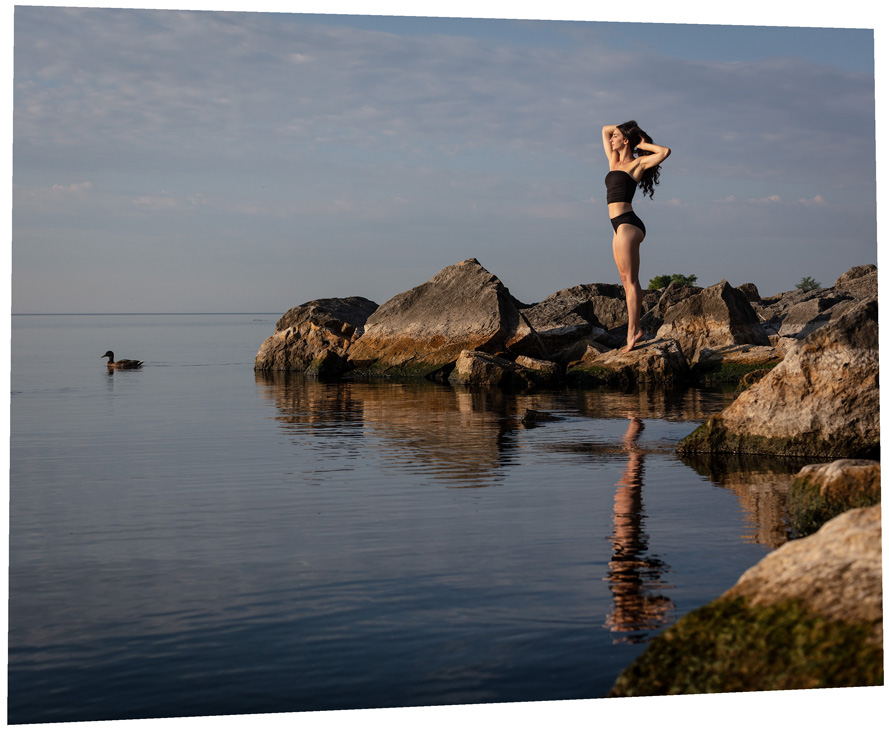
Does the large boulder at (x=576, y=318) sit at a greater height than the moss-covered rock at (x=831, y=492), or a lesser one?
greater

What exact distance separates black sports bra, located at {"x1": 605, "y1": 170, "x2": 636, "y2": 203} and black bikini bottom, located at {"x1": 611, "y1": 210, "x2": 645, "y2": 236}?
41 cm

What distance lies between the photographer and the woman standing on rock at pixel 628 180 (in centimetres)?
1727

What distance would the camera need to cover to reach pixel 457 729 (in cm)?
488

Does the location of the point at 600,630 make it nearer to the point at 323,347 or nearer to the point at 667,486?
the point at 667,486

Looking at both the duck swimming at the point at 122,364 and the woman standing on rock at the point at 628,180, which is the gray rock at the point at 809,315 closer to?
the woman standing on rock at the point at 628,180

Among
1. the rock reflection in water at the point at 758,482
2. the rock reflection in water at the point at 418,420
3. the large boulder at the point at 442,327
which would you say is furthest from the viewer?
the large boulder at the point at 442,327

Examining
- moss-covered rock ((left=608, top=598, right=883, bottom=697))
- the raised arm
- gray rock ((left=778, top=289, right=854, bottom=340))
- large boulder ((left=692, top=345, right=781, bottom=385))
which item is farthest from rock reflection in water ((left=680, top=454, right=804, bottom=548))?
gray rock ((left=778, top=289, right=854, bottom=340))

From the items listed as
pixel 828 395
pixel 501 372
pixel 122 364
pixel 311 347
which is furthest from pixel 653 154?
pixel 122 364

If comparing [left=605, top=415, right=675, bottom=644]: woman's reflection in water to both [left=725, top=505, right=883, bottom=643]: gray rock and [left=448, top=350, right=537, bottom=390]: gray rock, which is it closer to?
[left=725, top=505, right=883, bottom=643]: gray rock

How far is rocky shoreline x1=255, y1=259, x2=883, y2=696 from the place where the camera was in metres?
4.75

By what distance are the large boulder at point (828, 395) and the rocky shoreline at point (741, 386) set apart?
0.02 meters

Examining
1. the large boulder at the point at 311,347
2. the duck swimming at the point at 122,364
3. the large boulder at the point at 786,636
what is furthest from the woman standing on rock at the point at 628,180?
the duck swimming at the point at 122,364

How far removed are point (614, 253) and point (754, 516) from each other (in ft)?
38.0

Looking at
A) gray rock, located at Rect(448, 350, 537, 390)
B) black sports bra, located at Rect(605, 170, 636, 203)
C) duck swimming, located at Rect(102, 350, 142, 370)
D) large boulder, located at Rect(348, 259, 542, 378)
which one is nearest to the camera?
black sports bra, located at Rect(605, 170, 636, 203)
